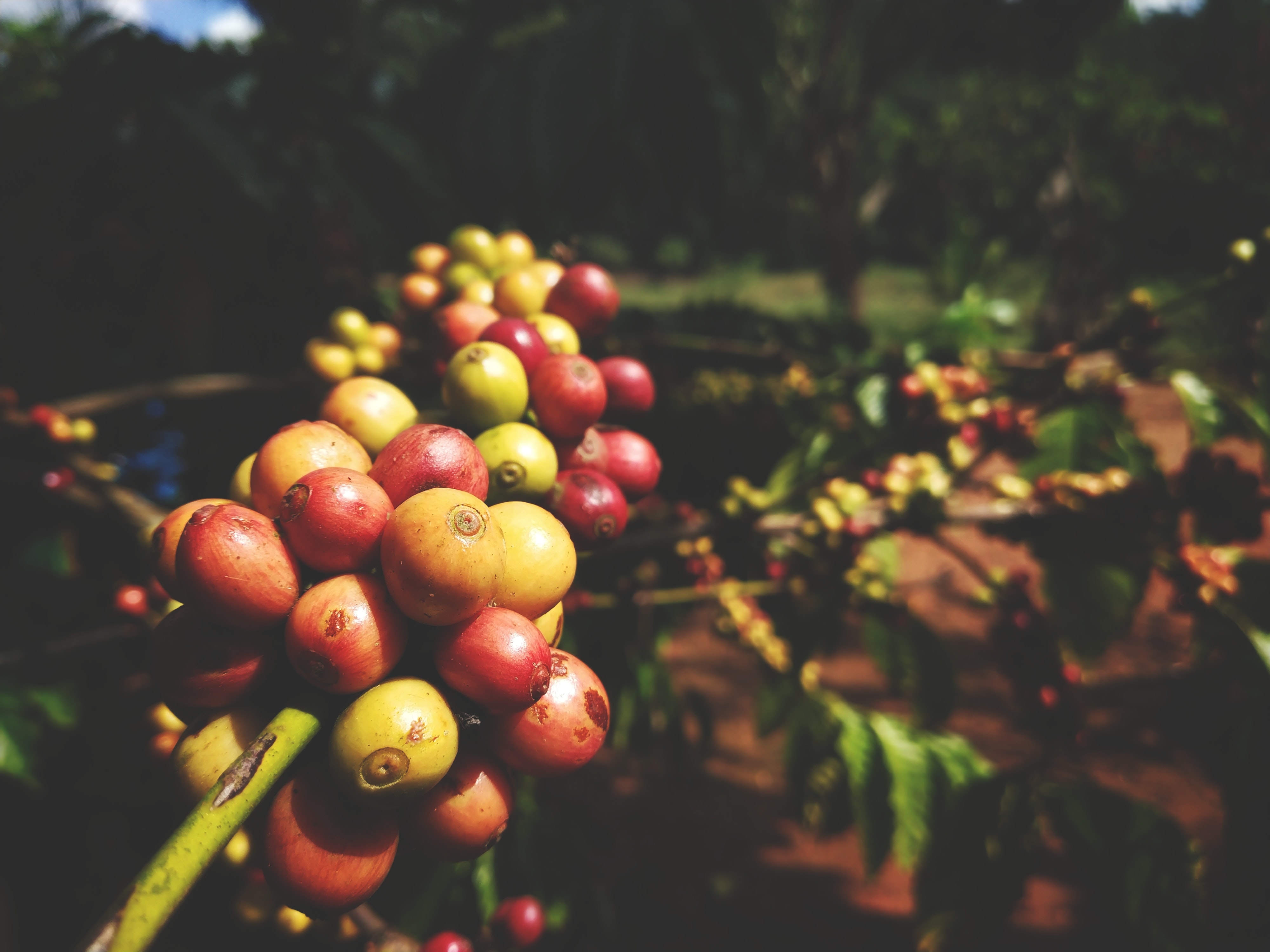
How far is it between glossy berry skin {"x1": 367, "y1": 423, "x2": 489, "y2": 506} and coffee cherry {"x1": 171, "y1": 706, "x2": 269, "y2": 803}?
1.00ft

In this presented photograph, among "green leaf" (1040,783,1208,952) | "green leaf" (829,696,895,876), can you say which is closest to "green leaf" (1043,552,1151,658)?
"green leaf" (1040,783,1208,952)

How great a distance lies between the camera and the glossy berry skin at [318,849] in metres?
0.72

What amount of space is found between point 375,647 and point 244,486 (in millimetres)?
374

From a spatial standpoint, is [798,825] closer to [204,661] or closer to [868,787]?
[868,787]

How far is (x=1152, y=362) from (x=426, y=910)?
2.50m

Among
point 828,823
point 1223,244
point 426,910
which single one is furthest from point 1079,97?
point 426,910

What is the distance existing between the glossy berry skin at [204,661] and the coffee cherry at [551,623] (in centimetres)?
33

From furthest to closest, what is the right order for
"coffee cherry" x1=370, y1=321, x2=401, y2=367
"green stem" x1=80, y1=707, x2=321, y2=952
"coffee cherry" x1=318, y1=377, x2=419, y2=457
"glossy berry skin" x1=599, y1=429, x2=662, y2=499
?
1. "coffee cherry" x1=370, y1=321, x2=401, y2=367
2. "glossy berry skin" x1=599, y1=429, x2=662, y2=499
3. "coffee cherry" x1=318, y1=377, x2=419, y2=457
4. "green stem" x1=80, y1=707, x2=321, y2=952

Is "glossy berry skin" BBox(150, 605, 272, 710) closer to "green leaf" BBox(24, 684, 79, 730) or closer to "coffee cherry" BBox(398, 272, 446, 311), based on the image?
"coffee cherry" BBox(398, 272, 446, 311)

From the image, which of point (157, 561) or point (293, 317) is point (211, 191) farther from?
point (157, 561)

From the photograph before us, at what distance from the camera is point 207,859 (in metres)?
0.59

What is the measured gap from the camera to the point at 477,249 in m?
1.47

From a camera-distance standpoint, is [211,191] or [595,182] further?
[595,182]

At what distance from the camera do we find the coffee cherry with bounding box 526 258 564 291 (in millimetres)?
1357
